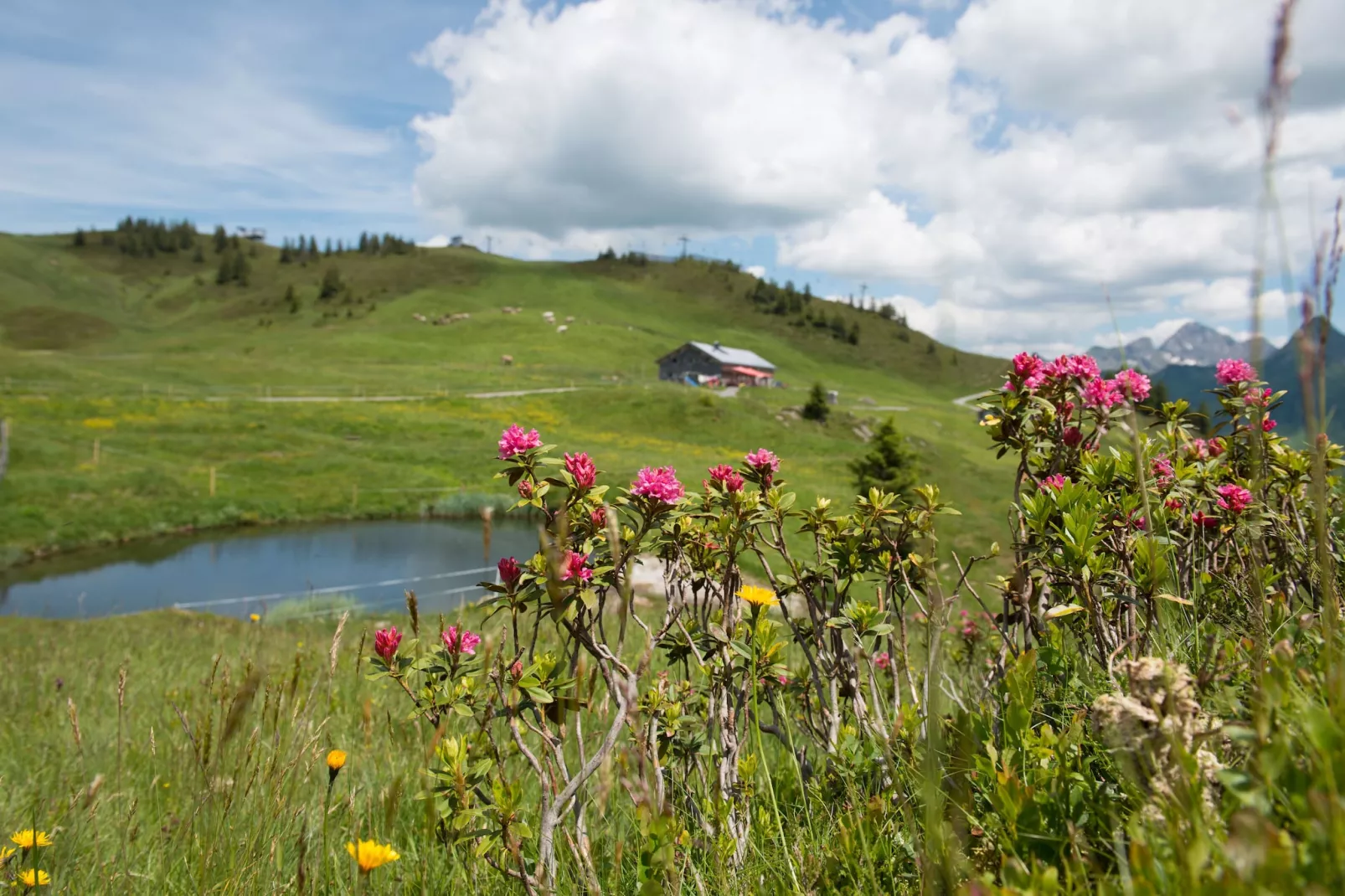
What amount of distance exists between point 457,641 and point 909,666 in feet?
5.19

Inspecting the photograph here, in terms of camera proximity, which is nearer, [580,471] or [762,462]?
[580,471]

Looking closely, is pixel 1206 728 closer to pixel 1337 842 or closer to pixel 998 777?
pixel 998 777

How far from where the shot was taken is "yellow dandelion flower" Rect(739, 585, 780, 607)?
2568 millimetres

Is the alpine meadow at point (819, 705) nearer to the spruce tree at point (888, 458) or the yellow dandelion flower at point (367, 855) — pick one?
the yellow dandelion flower at point (367, 855)

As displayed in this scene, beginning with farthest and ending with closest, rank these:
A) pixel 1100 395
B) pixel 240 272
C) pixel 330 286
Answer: pixel 240 272
pixel 330 286
pixel 1100 395

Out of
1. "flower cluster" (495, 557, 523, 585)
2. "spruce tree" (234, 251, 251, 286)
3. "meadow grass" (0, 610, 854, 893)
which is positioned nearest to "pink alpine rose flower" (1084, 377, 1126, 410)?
"meadow grass" (0, 610, 854, 893)

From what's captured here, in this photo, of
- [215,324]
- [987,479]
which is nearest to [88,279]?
[215,324]

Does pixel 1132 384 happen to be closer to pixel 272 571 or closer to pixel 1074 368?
pixel 1074 368

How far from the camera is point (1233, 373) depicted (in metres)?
3.47

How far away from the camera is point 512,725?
2.04 m

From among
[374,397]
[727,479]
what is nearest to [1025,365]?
[727,479]

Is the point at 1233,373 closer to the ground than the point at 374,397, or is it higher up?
higher up

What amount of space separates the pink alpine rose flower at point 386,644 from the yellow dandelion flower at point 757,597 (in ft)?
3.99

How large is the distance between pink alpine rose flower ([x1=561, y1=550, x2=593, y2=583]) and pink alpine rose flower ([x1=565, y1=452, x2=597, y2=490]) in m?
0.25
